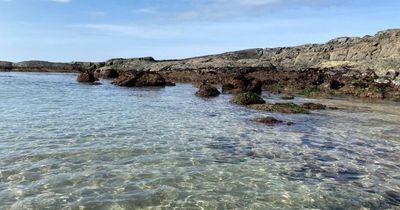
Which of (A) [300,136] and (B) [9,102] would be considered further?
(B) [9,102]

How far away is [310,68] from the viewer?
237 feet

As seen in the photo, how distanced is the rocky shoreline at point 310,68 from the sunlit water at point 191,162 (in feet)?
76.0

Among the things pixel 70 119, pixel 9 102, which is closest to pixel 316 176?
pixel 70 119

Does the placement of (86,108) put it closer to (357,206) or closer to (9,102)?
(9,102)

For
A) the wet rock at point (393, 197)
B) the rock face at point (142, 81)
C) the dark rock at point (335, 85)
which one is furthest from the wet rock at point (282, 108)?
the rock face at point (142, 81)

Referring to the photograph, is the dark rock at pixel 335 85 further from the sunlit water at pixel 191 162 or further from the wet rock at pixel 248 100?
the sunlit water at pixel 191 162

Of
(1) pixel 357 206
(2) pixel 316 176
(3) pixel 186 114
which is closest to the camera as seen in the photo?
(1) pixel 357 206

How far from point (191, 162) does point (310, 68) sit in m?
63.0

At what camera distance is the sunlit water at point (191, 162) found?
31.1ft

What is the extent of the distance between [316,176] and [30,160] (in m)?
7.94

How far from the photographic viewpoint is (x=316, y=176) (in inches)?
455

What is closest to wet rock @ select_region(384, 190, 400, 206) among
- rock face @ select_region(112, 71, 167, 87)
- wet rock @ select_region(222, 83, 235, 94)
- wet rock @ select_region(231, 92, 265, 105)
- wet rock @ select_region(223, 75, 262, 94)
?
wet rock @ select_region(231, 92, 265, 105)

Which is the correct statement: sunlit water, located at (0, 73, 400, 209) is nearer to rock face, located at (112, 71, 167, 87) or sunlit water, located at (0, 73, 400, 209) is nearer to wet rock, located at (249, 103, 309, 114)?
wet rock, located at (249, 103, 309, 114)

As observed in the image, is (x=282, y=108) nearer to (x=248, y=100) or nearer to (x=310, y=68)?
(x=248, y=100)
